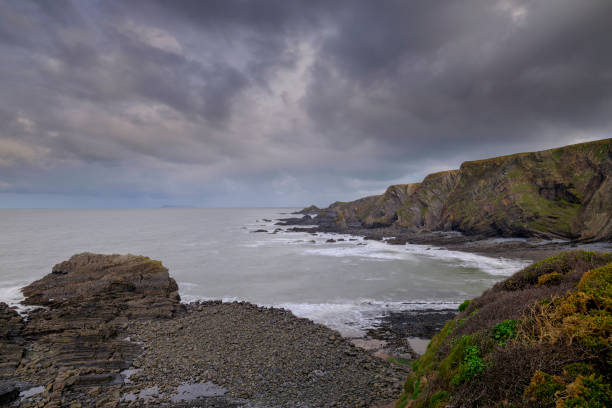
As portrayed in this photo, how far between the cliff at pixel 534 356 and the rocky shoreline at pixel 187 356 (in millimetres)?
5224

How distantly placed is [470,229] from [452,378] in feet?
197

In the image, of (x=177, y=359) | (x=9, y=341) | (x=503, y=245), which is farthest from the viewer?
(x=503, y=245)

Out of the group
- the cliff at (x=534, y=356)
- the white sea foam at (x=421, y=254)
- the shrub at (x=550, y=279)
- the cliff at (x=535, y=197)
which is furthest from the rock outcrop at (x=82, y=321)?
the cliff at (x=535, y=197)

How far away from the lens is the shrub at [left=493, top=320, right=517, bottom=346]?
556 cm

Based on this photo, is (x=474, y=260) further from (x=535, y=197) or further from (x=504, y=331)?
(x=504, y=331)

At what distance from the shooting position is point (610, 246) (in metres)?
36.3

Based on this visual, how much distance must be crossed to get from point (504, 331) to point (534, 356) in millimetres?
1078

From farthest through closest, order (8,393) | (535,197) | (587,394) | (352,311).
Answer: (535,197) < (352,311) < (8,393) < (587,394)

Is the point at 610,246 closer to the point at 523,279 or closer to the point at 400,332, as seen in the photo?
the point at 400,332

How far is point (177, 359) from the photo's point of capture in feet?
43.9

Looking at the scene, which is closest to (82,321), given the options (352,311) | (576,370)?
(352,311)

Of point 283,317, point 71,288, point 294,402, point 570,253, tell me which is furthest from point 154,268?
point 570,253

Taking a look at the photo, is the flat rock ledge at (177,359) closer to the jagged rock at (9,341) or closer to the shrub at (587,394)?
the jagged rock at (9,341)

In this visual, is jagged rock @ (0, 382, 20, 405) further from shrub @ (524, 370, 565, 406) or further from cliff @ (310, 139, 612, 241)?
cliff @ (310, 139, 612, 241)
